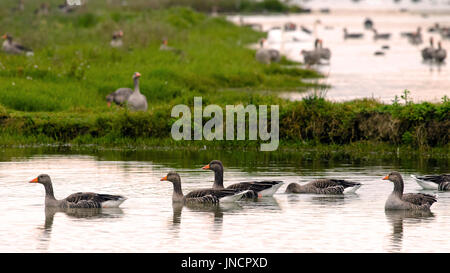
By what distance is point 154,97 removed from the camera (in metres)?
31.0

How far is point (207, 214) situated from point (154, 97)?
48.7ft

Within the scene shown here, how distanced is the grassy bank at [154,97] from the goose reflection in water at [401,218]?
6856mm

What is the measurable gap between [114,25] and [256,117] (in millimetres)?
26604

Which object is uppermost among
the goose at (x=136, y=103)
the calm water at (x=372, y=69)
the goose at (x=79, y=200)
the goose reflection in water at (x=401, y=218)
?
the calm water at (x=372, y=69)

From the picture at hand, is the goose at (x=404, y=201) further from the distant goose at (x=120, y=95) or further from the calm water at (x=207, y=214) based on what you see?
the distant goose at (x=120, y=95)

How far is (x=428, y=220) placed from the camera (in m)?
15.8

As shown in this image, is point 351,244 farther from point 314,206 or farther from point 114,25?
point 114,25

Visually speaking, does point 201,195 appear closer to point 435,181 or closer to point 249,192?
point 249,192

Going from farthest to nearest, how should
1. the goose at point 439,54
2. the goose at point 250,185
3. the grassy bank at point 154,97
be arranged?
the goose at point 439,54 → the grassy bank at point 154,97 → the goose at point 250,185

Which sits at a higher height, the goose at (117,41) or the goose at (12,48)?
the goose at (117,41)

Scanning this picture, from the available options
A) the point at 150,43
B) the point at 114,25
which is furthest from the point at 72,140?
the point at 114,25

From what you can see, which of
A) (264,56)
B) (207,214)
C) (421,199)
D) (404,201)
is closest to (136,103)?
(207,214)

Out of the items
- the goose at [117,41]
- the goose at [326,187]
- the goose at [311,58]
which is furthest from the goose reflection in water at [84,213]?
the goose at [311,58]

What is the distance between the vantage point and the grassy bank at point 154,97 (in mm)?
23875
